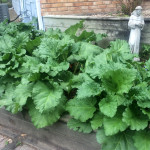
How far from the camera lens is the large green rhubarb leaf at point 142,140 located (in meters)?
1.71

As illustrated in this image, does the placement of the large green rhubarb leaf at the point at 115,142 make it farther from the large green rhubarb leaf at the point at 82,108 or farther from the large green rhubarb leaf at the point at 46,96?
the large green rhubarb leaf at the point at 46,96

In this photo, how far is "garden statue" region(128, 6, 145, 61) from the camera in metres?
3.49

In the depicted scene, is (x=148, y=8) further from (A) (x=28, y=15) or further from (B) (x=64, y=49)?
(B) (x=64, y=49)

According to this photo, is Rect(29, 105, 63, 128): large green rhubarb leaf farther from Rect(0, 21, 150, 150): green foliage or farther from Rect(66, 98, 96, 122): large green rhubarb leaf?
Rect(66, 98, 96, 122): large green rhubarb leaf

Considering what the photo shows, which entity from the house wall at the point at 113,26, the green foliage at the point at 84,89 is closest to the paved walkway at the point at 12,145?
the green foliage at the point at 84,89

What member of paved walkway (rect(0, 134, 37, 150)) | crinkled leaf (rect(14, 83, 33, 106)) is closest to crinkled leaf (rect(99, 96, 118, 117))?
crinkled leaf (rect(14, 83, 33, 106))

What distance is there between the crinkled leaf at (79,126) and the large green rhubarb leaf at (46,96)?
9.7 inches

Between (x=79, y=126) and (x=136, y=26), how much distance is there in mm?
2293

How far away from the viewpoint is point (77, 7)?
496cm

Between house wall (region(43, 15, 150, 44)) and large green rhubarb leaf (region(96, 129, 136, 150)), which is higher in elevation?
house wall (region(43, 15, 150, 44))

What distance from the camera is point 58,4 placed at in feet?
15.5

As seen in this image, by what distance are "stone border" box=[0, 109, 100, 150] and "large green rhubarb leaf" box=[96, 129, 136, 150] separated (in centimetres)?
20

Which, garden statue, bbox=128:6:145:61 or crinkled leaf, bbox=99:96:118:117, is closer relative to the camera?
crinkled leaf, bbox=99:96:118:117

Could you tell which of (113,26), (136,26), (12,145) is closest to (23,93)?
(12,145)
